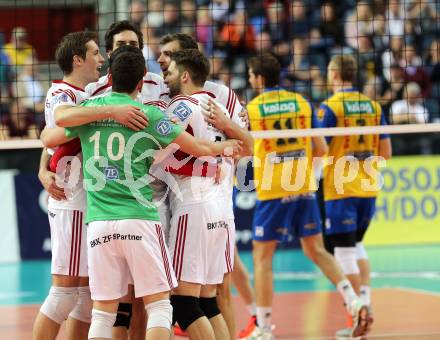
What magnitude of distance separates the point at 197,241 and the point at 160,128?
34.3 inches

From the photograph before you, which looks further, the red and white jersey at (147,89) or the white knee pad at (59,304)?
the red and white jersey at (147,89)

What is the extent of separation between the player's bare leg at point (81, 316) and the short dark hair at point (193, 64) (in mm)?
1566

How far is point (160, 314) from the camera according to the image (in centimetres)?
611

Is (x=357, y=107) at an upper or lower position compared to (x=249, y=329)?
upper

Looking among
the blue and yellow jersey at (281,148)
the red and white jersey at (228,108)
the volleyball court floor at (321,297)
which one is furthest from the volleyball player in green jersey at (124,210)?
the blue and yellow jersey at (281,148)

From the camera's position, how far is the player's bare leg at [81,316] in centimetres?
691

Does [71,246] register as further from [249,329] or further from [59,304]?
[249,329]

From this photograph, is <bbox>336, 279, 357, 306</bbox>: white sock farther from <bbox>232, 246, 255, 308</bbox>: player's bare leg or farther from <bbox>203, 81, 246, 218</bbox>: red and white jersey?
<bbox>203, 81, 246, 218</bbox>: red and white jersey

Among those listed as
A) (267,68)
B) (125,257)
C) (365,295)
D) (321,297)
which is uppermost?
(267,68)

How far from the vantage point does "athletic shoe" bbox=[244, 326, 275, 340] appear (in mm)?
8648

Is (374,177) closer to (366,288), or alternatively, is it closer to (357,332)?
(366,288)

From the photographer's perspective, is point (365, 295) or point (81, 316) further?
point (365, 295)

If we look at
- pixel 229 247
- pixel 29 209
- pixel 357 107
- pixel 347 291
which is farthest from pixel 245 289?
pixel 29 209

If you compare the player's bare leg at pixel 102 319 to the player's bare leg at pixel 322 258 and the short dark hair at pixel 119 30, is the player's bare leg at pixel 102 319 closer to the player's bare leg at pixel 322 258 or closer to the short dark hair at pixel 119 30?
the short dark hair at pixel 119 30
